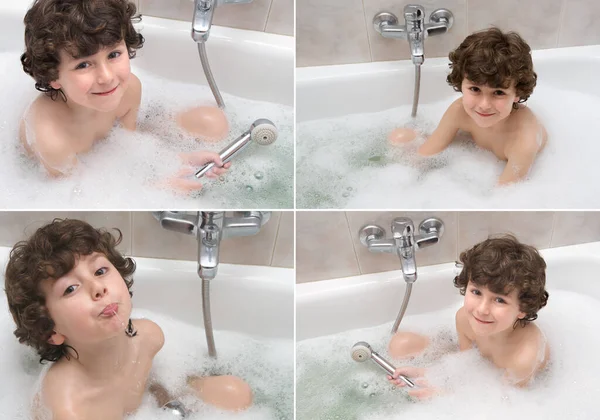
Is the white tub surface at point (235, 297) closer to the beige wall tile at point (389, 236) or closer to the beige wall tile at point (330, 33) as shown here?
the beige wall tile at point (389, 236)

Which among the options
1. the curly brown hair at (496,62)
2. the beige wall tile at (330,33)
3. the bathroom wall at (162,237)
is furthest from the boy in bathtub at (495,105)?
the bathroom wall at (162,237)

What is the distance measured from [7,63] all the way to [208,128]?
1.38 feet

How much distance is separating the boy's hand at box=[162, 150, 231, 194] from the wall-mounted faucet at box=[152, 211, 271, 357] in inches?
2.3

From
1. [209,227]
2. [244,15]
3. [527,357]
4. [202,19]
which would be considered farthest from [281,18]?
[527,357]

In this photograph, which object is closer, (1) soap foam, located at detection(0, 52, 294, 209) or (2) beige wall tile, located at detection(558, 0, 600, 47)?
(1) soap foam, located at detection(0, 52, 294, 209)

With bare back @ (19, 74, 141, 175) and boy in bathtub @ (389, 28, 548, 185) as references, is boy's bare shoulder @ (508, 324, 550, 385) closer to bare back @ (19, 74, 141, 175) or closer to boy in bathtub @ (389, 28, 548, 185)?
boy in bathtub @ (389, 28, 548, 185)

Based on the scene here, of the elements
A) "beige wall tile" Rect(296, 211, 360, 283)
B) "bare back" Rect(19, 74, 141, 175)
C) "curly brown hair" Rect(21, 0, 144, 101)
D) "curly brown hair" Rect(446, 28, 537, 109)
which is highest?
"curly brown hair" Rect(21, 0, 144, 101)

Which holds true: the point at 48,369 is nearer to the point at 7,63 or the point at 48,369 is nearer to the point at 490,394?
the point at 7,63

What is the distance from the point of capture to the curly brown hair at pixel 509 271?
1.11 metres

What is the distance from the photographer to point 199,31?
128 cm

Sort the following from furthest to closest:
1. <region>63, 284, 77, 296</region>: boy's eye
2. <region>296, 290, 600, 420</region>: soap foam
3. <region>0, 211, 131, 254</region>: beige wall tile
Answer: <region>296, 290, 600, 420</region>: soap foam → <region>0, 211, 131, 254</region>: beige wall tile → <region>63, 284, 77, 296</region>: boy's eye

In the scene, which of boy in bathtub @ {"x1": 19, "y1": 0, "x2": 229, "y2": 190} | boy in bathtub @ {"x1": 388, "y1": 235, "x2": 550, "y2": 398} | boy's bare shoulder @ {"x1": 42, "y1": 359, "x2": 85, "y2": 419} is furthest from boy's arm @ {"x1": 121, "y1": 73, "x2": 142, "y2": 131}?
boy in bathtub @ {"x1": 388, "y1": 235, "x2": 550, "y2": 398}

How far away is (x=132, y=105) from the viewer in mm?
1233

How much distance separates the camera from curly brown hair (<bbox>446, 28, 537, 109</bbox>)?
3.71 ft
